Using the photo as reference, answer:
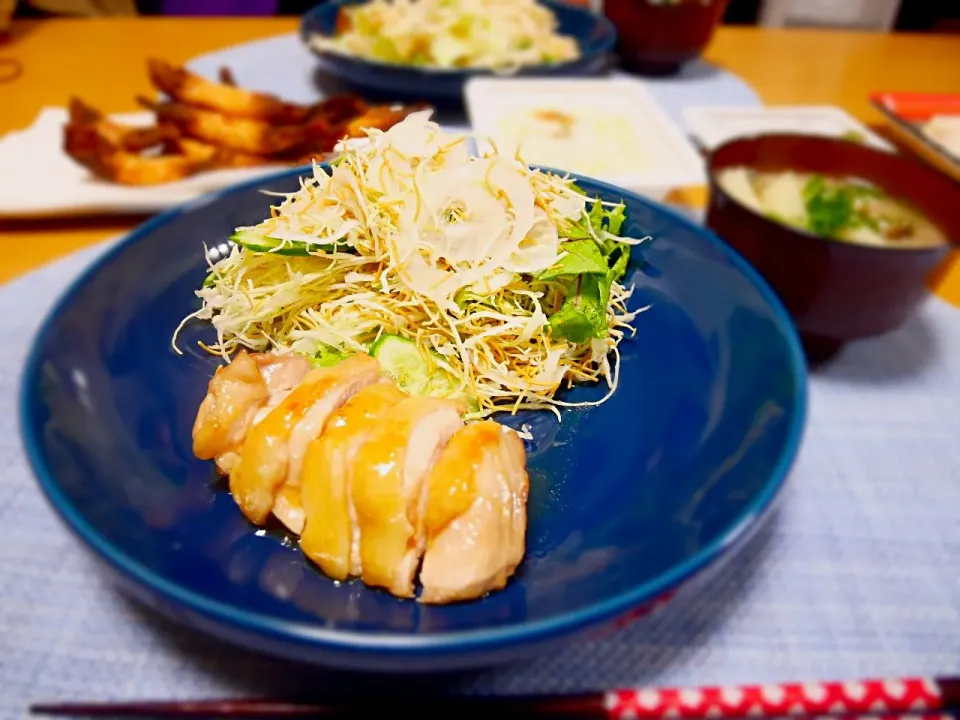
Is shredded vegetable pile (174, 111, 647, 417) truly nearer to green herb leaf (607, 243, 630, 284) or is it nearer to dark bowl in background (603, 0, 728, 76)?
green herb leaf (607, 243, 630, 284)

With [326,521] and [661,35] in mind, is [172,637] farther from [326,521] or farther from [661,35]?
[661,35]

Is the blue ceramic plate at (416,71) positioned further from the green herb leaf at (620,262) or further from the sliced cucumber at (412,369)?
the sliced cucumber at (412,369)

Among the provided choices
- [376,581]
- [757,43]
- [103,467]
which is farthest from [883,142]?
[103,467]

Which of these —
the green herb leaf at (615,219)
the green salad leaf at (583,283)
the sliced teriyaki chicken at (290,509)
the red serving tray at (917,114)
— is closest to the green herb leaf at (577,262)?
the green salad leaf at (583,283)

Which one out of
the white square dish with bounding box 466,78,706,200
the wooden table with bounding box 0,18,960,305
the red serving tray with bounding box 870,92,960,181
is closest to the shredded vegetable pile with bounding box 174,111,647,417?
the white square dish with bounding box 466,78,706,200

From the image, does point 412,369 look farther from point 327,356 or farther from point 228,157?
point 228,157

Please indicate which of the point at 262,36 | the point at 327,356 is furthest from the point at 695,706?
the point at 262,36
